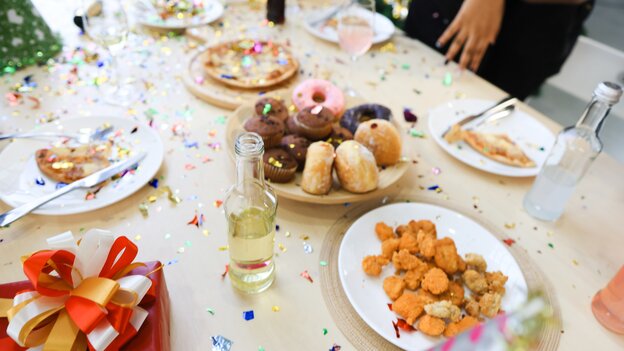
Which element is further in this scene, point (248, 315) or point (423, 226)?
point (423, 226)

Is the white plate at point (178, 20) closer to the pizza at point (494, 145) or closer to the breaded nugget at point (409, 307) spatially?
the pizza at point (494, 145)

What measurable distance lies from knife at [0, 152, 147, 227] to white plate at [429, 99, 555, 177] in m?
0.82

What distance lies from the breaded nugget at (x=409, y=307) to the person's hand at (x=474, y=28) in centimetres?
109

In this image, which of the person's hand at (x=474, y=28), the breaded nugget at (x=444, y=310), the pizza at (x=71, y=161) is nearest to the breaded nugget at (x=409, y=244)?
the breaded nugget at (x=444, y=310)

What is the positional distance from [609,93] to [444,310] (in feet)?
1.62

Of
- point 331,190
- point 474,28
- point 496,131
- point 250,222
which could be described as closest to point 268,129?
point 331,190

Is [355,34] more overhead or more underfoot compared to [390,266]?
more overhead

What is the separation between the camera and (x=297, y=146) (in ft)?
3.07

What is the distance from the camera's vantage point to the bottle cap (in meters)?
0.73

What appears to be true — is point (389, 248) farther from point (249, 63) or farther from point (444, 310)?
point (249, 63)

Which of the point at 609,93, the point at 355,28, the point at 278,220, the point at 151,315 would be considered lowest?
the point at 278,220

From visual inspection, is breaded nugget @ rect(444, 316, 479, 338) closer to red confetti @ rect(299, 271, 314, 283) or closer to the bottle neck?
red confetti @ rect(299, 271, 314, 283)

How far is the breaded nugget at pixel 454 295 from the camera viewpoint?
0.72 metres

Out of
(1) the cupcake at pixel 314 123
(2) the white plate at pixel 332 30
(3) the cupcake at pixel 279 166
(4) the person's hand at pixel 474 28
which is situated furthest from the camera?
(2) the white plate at pixel 332 30
